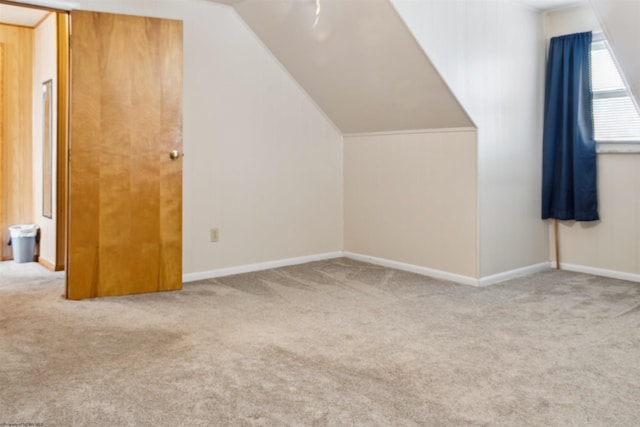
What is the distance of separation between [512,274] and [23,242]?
422 centimetres

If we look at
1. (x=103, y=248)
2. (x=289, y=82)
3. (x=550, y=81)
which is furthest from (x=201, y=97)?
(x=550, y=81)

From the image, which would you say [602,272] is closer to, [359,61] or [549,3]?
[549,3]

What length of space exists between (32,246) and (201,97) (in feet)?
7.14

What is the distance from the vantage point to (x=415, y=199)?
4.47 m

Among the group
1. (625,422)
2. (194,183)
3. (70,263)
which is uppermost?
(194,183)

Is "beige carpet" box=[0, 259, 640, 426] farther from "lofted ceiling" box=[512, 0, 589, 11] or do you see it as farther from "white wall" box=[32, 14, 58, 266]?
"lofted ceiling" box=[512, 0, 589, 11]

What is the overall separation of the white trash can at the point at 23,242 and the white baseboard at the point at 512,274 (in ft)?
12.8

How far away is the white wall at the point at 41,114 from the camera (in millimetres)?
4605

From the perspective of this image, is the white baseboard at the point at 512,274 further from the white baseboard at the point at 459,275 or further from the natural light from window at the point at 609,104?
the natural light from window at the point at 609,104

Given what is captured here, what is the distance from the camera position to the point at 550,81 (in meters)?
4.46

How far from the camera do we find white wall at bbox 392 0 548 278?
12.3 feet

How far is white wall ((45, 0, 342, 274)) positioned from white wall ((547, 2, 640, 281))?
83.5 inches

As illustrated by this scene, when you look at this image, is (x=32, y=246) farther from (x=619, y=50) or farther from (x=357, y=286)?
(x=619, y=50)

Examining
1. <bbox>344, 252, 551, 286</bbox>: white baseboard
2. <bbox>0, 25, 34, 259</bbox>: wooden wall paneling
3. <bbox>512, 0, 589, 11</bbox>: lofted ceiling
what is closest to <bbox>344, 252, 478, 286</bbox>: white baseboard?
<bbox>344, 252, 551, 286</bbox>: white baseboard
